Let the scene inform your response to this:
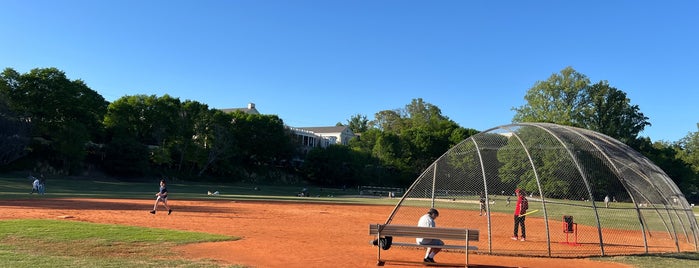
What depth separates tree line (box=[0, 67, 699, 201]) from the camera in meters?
55.5

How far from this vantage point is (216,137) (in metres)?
68.7

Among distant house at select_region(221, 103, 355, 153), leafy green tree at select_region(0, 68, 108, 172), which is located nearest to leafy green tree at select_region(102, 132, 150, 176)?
leafy green tree at select_region(0, 68, 108, 172)

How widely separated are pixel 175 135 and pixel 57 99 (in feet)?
47.4

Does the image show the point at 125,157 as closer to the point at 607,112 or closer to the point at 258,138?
the point at 258,138

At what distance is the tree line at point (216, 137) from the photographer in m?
55.5

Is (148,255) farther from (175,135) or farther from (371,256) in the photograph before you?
(175,135)

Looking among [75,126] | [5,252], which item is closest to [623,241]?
[5,252]

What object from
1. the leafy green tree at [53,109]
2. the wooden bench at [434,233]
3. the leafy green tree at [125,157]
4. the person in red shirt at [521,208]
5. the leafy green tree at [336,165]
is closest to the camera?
the wooden bench at [434,233]

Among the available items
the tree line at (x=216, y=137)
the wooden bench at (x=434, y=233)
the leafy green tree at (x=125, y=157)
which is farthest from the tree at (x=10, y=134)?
the wooden bench at (x=434, y=233)

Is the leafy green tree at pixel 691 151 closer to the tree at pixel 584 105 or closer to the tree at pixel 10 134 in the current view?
the tree at pixel 584 105

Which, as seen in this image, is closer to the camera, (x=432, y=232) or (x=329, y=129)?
(x=432, y=232)

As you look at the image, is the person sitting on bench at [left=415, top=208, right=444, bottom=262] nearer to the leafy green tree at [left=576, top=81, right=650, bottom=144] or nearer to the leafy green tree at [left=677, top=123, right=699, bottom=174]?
the leafy green tree at [left=576, top=81, right=650, bottom=144]

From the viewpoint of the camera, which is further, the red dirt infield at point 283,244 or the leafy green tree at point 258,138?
the leafy green tree at point 258,138

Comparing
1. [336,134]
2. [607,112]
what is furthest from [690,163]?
[336,134]
